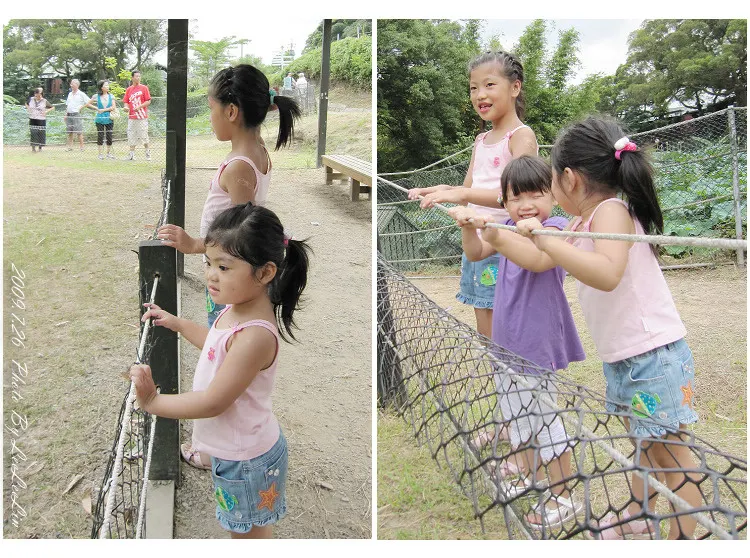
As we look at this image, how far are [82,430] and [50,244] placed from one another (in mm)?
1532

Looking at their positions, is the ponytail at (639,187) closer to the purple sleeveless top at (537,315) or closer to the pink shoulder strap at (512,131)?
the purple sleeveless top at (537,315)

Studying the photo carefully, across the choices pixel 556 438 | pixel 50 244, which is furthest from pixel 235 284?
pixel 50 244

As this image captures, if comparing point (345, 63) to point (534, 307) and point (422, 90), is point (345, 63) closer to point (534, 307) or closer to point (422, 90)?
point (422, 90)

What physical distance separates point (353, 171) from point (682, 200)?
209 centimetres

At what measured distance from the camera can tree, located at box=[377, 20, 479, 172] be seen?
168 centimetres

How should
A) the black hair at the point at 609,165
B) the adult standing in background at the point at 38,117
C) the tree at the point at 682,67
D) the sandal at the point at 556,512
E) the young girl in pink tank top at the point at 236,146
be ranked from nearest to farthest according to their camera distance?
the black hair at the point at 609,165
the sandal at the point at 556,512
the young girl in pink tank top at the point at 236,146
the adult standing in background at the point at 38,117
the tree at the point at 682,67

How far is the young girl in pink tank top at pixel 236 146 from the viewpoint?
146cm

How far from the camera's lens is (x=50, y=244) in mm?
3053

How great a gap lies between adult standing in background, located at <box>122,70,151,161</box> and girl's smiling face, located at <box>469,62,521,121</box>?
1.93 meters

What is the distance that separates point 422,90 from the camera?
198 centimetres

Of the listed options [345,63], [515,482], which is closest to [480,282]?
[515,482]

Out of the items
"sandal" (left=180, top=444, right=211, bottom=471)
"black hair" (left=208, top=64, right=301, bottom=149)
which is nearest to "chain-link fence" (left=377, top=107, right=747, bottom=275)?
"black hair" (left=208, top=64, right=301, bottom=149)

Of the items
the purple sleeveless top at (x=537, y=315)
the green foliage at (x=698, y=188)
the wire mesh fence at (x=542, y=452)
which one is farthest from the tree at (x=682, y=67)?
the wire mesh fence at (x=542, y=452)

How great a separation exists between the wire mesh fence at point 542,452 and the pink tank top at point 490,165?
Answer: 0.28 meters
